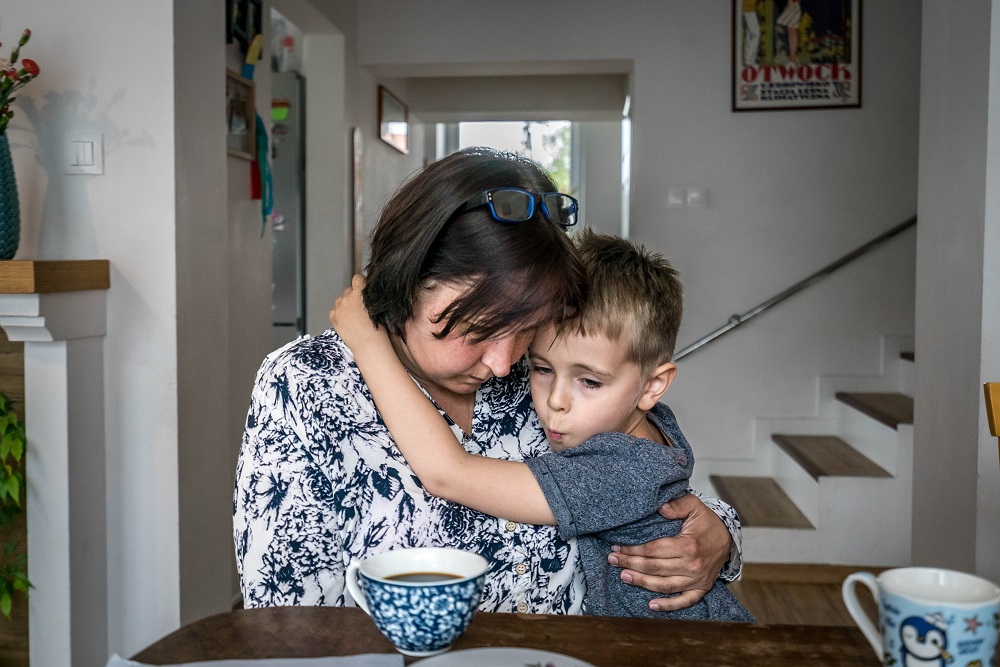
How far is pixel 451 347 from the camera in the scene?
1108mm

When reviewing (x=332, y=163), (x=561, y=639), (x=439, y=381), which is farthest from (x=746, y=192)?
(x=561, y=639)

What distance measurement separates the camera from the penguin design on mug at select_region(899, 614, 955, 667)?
59cm

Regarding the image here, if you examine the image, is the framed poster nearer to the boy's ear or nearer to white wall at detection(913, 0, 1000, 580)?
white wall at detection(913, 0, 1000, 580)

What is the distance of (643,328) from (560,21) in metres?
3.66

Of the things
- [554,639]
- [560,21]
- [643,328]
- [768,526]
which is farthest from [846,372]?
[554,639]

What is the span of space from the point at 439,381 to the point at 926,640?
72 cm

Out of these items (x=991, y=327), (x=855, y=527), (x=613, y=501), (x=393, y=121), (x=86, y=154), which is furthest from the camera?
(x=393, y=121)

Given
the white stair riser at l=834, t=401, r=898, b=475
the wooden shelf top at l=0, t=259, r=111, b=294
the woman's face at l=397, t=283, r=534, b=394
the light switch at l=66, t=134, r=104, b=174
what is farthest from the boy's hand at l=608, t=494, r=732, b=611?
the white stair riser at l=834, t=401, r=898, b=475

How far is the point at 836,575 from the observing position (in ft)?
11.9

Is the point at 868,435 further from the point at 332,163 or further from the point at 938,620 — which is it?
the point at 938,620

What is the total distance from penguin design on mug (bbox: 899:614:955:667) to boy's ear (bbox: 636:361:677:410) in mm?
705

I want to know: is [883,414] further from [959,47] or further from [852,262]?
[959,47]

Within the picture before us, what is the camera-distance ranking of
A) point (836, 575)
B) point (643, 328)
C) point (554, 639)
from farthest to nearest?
point (836, 575)
point (643, 328)
point (554, 639)

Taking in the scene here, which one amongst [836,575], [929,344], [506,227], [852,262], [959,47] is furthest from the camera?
[852,262]
